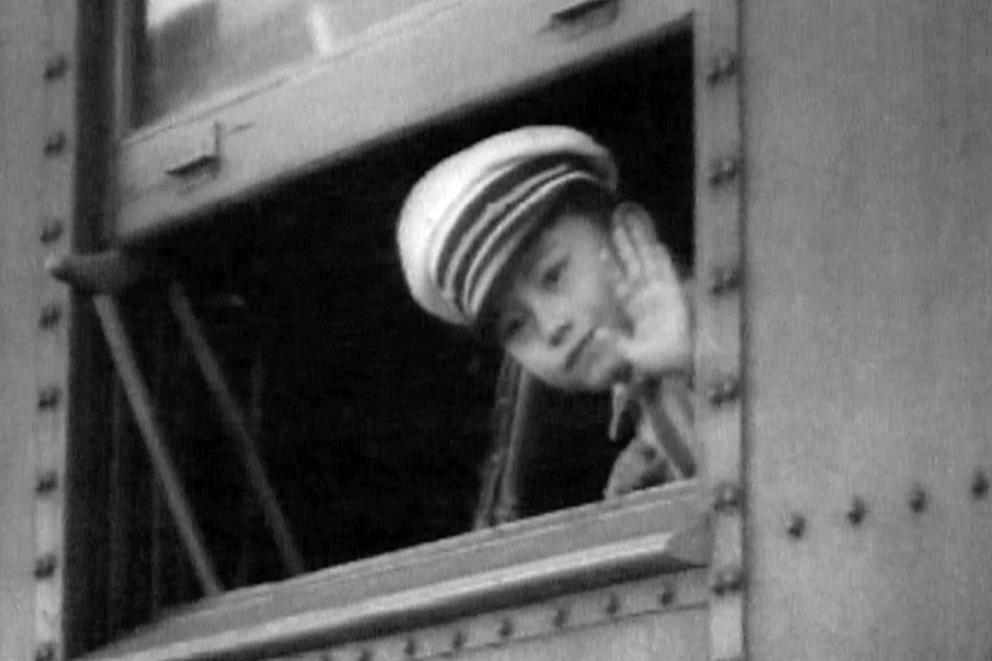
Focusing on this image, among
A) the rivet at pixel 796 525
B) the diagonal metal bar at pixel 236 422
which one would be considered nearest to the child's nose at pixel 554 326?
the rivet at pixel 796 525

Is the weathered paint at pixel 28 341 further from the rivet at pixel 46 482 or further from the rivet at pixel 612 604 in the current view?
the rivet at pixel 612 604

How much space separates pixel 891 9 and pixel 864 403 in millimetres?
473

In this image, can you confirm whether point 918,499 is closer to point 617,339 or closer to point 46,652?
point 617,339

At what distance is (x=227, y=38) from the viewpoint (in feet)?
19.4

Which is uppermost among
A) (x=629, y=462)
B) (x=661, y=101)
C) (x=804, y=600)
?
(x=661, y=101)

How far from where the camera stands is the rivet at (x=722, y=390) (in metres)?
5.02

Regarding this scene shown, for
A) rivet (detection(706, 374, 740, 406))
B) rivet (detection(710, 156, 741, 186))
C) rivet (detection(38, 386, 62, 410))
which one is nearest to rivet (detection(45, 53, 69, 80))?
rivet (detection(38, 386, 62, 410))

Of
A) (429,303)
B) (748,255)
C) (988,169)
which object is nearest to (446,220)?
(429,303)

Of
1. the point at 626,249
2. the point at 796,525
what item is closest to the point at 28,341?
the point at 626,249

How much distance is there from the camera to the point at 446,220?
5441 millimetres

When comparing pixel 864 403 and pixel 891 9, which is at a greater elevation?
pixel 891 9

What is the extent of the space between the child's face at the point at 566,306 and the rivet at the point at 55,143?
0.85m

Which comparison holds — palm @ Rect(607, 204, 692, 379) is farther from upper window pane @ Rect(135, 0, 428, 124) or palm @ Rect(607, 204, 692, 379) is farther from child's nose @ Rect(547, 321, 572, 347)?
upper window pane @ Rect(135, 0, 428, 124)

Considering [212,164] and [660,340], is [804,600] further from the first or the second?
[212,164]
